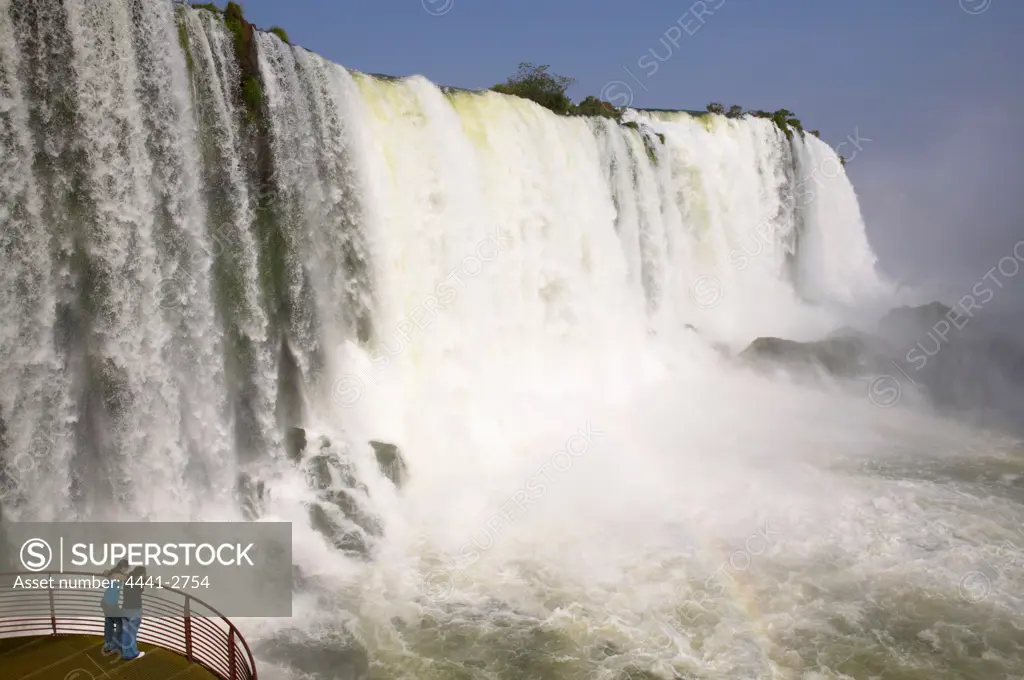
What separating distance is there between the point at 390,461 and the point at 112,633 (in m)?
5.90

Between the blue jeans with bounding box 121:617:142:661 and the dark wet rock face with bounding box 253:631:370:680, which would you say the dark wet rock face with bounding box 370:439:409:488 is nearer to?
the dark wet rock face with bounding box 253:631:370:680

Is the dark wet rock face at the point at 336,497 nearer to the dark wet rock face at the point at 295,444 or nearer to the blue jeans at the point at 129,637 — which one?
the dark wet rock face at the point at 295,444

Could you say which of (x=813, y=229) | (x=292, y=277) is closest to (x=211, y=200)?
(x=292, y=277)

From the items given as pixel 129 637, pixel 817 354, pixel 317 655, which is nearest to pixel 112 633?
pixel 129 637

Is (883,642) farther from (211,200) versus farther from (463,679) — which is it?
(211,200)

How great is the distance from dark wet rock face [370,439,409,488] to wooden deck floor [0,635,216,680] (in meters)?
5.54

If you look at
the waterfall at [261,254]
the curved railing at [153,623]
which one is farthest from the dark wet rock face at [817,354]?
the curved railing at [153,623]

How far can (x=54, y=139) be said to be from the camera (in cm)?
798

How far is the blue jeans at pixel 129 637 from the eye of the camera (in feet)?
16.8

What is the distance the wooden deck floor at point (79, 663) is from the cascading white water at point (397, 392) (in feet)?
7.08

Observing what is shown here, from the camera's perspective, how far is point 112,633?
17.0ft

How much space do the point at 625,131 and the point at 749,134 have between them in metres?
8.60
